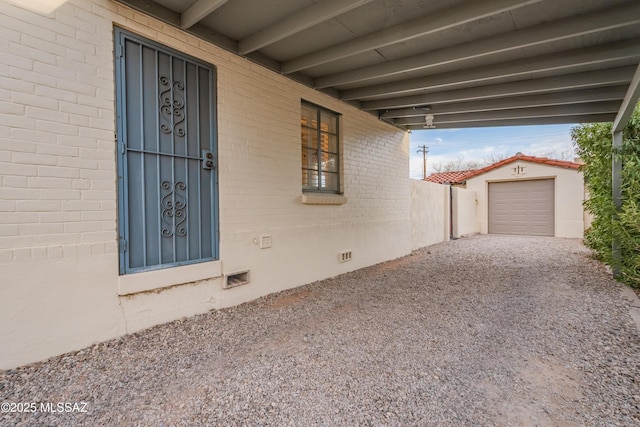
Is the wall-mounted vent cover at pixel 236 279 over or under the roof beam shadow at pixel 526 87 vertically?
under

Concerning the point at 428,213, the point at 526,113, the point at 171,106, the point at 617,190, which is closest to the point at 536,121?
the point at 526,113

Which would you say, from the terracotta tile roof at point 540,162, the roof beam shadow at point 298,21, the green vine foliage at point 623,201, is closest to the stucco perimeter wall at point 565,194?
the terracotta tile roof at point 540,162

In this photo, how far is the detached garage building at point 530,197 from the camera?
1040 centimetres

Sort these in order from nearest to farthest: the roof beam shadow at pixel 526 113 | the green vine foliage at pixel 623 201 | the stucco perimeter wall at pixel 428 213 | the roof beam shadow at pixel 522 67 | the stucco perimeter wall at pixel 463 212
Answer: the roof beam shadow at pixel 522 67 < the green vine foliage at pixel 623 201 < the roof beam shadow at pixel 526 113 < the stucco perimeter wall at pixel 428 213 < the stucco perimeter wall at pixel 463 212

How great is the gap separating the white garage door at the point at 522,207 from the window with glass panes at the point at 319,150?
9.53 meters

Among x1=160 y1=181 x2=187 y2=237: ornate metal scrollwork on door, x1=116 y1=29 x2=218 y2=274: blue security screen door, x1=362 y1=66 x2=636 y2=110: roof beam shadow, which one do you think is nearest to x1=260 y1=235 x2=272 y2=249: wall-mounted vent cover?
x1=116 y1=29 x2=218 y2=274: blue security screen door

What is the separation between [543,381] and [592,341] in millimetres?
1077

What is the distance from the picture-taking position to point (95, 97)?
8.36ft

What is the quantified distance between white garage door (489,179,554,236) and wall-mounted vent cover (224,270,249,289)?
11.5m

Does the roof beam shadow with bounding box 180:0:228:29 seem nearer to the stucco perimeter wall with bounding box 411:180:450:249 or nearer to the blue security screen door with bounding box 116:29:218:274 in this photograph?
the blue security screen door with bounding box 116:29:218:274

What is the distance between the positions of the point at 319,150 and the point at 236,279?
248cm

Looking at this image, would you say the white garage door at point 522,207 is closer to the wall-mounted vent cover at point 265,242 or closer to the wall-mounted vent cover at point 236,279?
the wall-mounted vent cover at point 265,242

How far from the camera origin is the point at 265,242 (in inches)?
154

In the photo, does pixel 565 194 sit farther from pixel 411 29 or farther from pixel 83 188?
pixel 83 188
